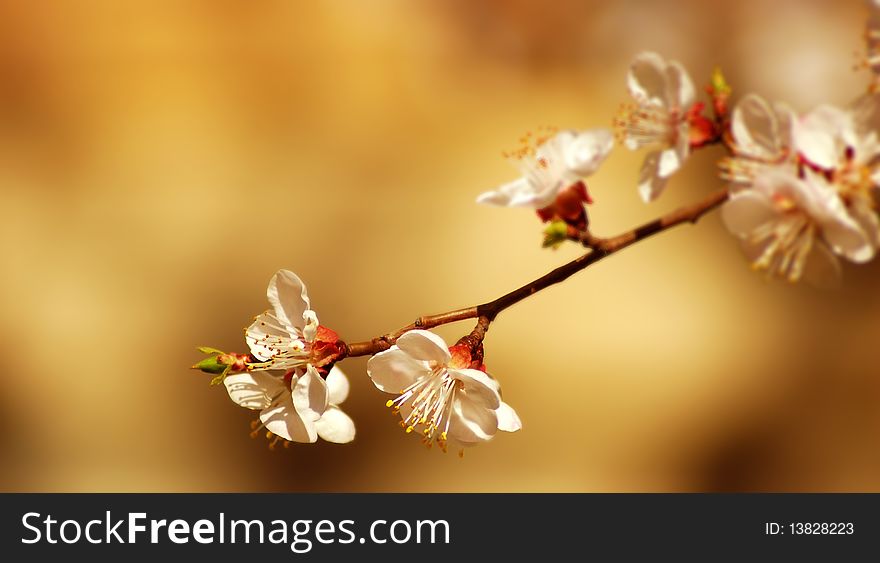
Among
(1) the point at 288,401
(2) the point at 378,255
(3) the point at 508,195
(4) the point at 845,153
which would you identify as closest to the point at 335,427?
(1) the point at 288,401

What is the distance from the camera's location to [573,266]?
0.69 m

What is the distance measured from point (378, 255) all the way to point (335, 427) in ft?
5.33

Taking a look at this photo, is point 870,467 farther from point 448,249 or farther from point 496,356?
point 448,249

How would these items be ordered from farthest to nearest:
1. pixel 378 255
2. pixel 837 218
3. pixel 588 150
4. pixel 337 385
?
pixel 378 255
pixel 337 385
pixel 588 150
pixel 837 218

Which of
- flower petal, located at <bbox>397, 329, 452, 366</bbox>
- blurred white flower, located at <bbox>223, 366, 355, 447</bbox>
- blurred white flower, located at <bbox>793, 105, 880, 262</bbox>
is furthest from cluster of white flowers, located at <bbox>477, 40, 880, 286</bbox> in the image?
blurred white flower, located at <bbox>223, 366, 355, 447</bbox>

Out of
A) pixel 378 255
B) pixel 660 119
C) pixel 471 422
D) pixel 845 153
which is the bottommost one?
pixel 471 422

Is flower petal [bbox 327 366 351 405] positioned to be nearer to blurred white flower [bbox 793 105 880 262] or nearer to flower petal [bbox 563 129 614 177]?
flower petal [bbox 563 129 614 177]

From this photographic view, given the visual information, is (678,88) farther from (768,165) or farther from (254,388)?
(254,388)

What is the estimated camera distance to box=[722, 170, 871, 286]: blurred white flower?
0.61 m

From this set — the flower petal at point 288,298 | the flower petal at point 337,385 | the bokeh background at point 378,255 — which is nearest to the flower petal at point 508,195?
the flower petal at point 288,298

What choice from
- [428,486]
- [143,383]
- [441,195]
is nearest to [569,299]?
[441,195]

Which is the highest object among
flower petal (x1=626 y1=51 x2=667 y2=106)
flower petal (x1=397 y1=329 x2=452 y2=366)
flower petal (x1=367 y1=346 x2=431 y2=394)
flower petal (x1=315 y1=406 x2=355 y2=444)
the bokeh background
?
the bokeh background

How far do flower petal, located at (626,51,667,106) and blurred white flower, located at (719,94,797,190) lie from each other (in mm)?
105

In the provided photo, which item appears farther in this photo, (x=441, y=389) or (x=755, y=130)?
(x=441, y=389)
